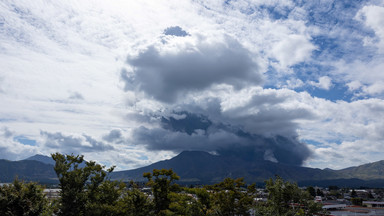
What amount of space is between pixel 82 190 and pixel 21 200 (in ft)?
22.8

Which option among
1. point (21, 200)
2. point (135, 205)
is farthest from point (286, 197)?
point (21, 200)

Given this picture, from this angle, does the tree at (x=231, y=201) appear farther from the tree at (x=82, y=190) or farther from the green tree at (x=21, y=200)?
the green tree at (x=21, y=200)

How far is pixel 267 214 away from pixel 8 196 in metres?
26.0

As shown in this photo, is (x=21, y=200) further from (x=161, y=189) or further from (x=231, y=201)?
(x=231, y=201)

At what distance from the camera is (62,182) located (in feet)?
109

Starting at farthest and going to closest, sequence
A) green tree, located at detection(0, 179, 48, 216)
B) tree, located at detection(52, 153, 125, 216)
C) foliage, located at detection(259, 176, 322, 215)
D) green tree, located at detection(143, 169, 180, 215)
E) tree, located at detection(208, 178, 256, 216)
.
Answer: green tree, located at detection(143, 169, 180, 215)
tree, located at detection(52, 153, 125, 216)
tree, located at detection(208, 178, 256, 216)
foliage, located at detection(259, 176, 322, 215)
green tree, located at detection(0, 179, 48, 216)

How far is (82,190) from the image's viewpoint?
1347 inches

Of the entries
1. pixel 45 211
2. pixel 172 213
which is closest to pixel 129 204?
pixel 172 213

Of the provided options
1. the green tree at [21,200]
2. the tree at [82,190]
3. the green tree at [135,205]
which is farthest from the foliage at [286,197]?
the green tree at [21,200]

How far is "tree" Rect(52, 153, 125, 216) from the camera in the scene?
32.7 metres

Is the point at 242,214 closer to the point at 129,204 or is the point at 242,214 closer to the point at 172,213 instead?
the point at 172,213

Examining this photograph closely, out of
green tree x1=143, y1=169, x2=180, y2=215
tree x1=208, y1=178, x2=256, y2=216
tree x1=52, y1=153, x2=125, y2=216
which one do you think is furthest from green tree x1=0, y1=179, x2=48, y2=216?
tree x1=208, y1=178, x2=256, y2=216

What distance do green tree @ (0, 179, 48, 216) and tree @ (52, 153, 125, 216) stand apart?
119 inches

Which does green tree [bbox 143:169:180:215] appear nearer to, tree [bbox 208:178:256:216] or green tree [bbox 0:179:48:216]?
tree [bbox 208:178:256:216]
